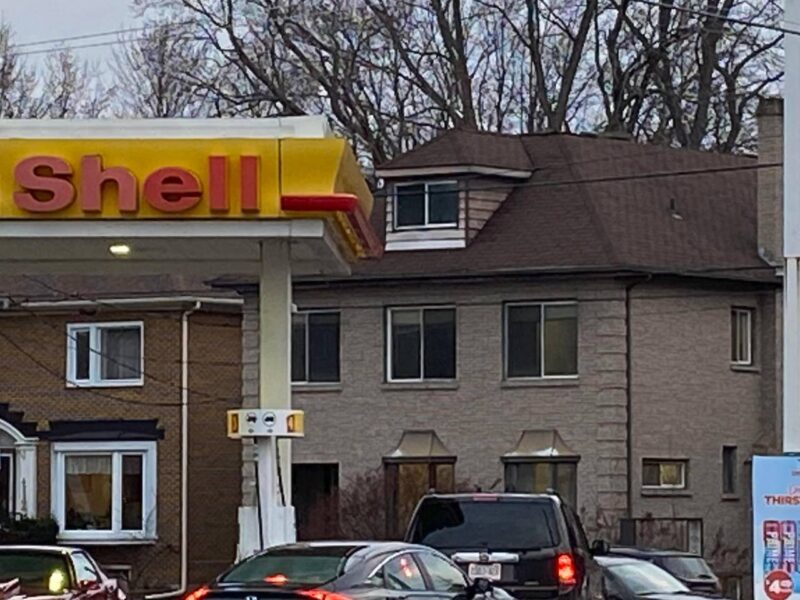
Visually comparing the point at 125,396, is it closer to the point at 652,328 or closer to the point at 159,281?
the point at 159,281

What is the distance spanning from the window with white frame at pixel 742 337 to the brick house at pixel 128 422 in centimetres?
1060

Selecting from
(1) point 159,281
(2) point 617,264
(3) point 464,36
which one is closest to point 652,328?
(2) point 617,264

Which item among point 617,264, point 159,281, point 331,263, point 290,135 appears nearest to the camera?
point 290,135

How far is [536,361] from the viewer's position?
41.1 metres

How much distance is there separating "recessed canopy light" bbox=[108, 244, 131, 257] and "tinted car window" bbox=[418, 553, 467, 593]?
289 inches

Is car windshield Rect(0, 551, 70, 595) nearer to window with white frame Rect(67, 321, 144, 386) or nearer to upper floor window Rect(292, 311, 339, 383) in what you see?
upper floor window Rect(292, 311, 339, 383)

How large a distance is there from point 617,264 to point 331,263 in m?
14.9

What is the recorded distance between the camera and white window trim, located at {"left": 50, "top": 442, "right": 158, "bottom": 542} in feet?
146

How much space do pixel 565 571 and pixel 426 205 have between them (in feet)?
72.4

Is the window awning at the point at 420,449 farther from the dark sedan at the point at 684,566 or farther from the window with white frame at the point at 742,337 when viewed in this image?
the dark sedan at the point at 684,566

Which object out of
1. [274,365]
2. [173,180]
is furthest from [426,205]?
[173,180]

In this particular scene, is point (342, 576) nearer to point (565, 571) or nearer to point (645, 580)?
point (565, 571)

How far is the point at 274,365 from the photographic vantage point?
24.2 meters

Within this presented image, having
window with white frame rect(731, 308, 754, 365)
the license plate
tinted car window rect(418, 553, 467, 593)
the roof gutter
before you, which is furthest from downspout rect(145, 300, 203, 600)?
tinted car window rect(418, 553, 467, 593)
